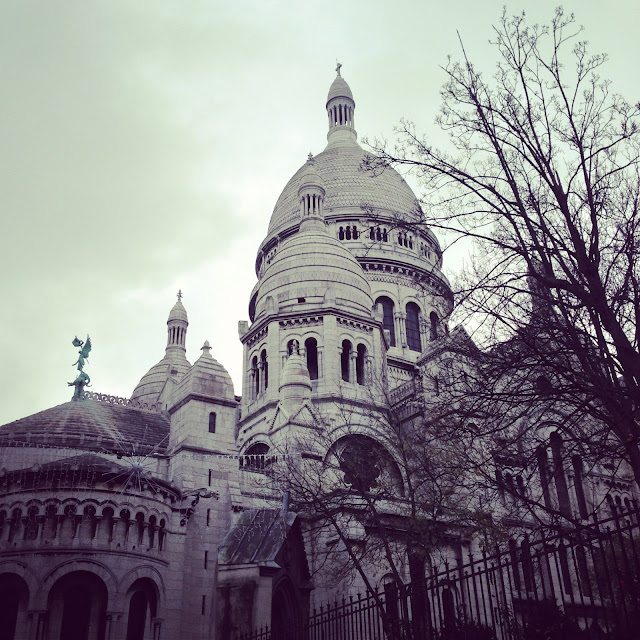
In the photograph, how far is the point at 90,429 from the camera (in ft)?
89.9

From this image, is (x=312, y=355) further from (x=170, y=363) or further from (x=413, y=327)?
(x=170, y=363)

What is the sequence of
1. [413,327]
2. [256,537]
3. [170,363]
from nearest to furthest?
[256,537], [413,327], [170,363]

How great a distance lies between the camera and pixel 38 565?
66.3ft

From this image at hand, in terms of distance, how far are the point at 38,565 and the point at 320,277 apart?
22.7 m

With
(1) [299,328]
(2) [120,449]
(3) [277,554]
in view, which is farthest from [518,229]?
(1) [299,328]

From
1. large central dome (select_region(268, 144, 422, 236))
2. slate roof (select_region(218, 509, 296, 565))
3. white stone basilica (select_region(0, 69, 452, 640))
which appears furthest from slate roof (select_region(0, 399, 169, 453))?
large central dome (select_region(268, 144, 422, 236))

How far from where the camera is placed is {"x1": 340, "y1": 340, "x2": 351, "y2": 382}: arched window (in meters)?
36.2

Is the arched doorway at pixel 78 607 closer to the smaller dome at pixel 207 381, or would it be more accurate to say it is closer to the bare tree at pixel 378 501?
the bare tree at pixel 378 501

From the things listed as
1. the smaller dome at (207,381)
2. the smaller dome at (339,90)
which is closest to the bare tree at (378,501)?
the smaller dome at (207,381)

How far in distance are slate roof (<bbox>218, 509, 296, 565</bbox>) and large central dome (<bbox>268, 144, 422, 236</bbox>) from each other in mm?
31292

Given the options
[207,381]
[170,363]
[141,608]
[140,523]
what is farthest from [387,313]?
[141,608]

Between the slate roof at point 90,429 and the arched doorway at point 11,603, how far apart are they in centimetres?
574

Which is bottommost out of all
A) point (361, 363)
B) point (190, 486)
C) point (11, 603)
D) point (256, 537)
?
point (11, 603)

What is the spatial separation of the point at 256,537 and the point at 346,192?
35779 mm
